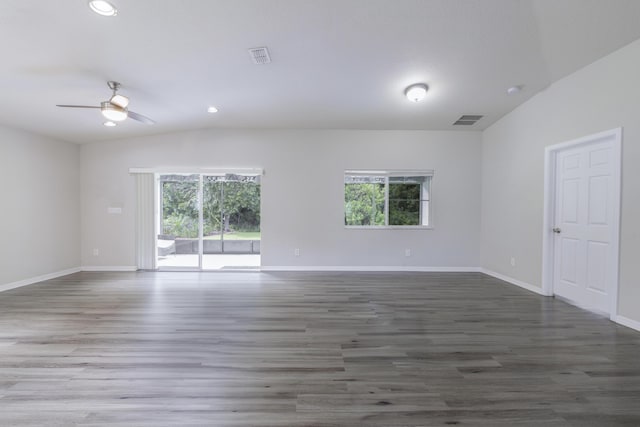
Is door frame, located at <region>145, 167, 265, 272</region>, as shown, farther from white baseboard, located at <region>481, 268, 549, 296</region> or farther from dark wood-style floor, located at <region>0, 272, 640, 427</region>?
white baseboard, located at <region>481, 268, 549, 296</region>

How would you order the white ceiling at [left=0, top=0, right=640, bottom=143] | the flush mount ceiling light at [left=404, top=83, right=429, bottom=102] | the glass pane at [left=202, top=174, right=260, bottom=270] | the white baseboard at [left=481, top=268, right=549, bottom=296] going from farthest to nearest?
the glass pane at [left=202, top=174, right=260, bottom=270], the white baseboard at [left=481, top=268, right=549, bottom=296], the flush mount ceiling light at [left=404, top=83, right=429, bottom=102], the white ceiling at [left=0, top=0, right=640, bottom=143]

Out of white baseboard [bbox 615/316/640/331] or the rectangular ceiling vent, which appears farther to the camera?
the rectangular ceiling vent

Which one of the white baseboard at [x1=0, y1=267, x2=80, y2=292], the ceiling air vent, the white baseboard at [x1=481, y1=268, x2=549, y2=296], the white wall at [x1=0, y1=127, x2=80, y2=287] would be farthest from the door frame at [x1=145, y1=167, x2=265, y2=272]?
the white baseboard at [x1=481, y1=268, x2=549, y2=296]

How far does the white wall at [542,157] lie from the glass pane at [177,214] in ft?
Answer: 19.0

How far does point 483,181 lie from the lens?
18.6 feet

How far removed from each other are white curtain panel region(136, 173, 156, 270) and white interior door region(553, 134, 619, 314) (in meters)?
6.94

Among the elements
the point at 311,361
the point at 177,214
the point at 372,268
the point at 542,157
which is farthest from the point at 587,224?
the point at 177,214

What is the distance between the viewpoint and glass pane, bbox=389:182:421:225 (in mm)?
5789

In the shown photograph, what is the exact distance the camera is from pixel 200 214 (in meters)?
5.68

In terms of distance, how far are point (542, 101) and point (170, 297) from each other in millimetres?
6157

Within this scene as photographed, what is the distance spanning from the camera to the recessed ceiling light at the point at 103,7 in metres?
2.28

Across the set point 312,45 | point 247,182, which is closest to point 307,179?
point 247,182

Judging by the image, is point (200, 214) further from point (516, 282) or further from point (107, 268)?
point (516, 282)

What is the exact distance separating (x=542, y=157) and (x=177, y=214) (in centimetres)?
653
